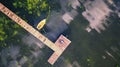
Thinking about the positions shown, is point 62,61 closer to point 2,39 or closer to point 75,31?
point 75,31

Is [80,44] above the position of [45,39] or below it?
above

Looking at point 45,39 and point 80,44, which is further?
point 80,44

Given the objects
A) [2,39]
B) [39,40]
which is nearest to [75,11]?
[39,40]

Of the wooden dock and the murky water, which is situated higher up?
the murky water

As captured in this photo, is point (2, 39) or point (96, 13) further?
point (96, 13)

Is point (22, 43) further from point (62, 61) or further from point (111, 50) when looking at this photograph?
point (111, 50)

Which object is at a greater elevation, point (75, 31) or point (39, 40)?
point (75, 31)

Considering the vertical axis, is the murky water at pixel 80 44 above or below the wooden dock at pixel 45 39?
above

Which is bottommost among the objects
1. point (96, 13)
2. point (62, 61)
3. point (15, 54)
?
point (15, 54)
